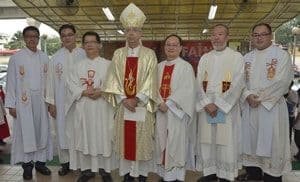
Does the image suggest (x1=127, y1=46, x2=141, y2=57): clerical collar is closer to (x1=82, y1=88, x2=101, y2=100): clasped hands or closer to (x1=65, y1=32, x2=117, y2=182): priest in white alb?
(x1=65, y1=32, x2=117, y2=182): priest in white alb

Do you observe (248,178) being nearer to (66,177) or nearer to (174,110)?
(174,110)

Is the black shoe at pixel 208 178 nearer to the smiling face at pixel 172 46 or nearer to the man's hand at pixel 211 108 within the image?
the man's hand at pixel 211 108

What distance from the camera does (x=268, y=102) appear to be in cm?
441

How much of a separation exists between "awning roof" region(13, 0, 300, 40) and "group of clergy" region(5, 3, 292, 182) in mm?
7109

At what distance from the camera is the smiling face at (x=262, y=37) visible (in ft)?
14.6

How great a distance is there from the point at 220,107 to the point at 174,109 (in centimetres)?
53

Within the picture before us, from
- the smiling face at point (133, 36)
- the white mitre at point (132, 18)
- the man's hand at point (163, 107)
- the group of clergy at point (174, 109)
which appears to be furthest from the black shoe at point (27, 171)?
the white mitre at point (132, 18)

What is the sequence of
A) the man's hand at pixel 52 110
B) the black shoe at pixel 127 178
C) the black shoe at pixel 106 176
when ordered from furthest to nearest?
the man's hand at pixel 52 110 < the black shoe at pixel 106 176 < the black shoe at pixel 127 178

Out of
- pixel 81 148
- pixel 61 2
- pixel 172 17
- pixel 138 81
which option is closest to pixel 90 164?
pixel 81 148

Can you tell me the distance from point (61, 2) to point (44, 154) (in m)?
7.41

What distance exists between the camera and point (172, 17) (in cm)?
1411

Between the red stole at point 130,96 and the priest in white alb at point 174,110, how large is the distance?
0.32 meters

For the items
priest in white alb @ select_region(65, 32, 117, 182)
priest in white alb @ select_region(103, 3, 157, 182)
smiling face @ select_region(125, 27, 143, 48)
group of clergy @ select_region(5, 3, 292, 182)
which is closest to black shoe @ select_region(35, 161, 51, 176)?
Result: group of clergy @ select_region(5, 3, 292, 182)

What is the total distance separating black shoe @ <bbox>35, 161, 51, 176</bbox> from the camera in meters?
5.11
